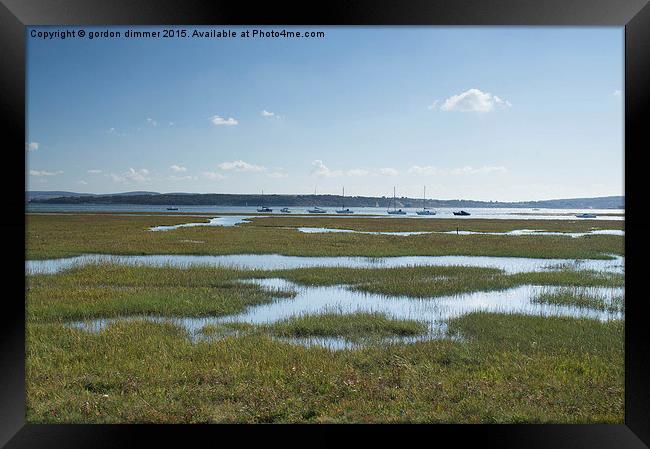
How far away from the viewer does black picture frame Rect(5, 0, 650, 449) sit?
13.1 feet

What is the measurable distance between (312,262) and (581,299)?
31.4 ft

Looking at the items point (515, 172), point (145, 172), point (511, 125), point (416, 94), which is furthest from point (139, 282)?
point (511, 125)

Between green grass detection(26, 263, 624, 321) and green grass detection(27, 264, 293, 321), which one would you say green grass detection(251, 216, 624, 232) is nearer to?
green grass detection(26, 263, 624, 321)

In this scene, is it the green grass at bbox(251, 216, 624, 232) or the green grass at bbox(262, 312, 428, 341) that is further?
the green grass at bbox(251, 216, 624, 232)

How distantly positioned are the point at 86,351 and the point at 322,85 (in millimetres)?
43575

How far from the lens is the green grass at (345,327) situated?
855cm

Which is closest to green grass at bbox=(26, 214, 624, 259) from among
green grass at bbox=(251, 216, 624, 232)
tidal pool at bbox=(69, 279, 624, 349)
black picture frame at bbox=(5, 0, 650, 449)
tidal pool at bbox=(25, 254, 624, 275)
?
tidal pool at bbox=(25, 254, 624, 275)

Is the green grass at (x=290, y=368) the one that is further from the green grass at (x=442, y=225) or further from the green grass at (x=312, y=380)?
the green grass at (x=442, y=225)

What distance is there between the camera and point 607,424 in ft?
14.0

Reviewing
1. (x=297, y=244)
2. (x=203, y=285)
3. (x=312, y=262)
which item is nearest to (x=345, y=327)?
(x=203, y=285)

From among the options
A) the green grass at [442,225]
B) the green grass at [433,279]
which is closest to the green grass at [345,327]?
the green grass at [433,279]

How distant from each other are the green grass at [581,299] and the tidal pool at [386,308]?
0.17 meters

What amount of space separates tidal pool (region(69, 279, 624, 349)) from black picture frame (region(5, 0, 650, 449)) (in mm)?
3808

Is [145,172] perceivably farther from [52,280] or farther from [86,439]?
[86,439]
